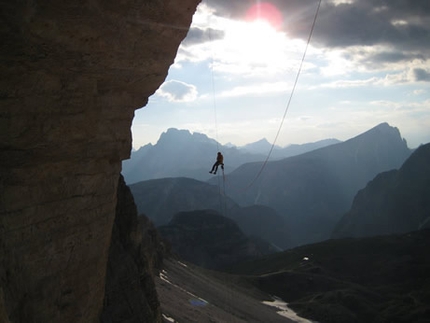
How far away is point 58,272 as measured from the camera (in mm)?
9461

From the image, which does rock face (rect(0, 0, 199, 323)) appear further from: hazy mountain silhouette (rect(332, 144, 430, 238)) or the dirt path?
hazy mountain silhouette (rect(332, 144, 430, 238))

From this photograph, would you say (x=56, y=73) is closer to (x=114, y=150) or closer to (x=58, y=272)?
(x=114, y=150)

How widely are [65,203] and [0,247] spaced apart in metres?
1.83

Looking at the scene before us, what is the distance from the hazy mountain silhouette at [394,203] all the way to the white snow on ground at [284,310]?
10395 cm

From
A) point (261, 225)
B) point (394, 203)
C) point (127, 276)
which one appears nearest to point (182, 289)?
point (127, 276)

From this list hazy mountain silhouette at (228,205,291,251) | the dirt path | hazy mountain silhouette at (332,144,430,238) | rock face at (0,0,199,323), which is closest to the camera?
rock face at (0,0,199,323)

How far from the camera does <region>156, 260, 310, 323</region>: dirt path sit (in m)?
36.8

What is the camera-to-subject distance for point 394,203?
170 metres

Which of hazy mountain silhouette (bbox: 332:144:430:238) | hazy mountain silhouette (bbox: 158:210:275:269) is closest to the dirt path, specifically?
hazy mountain silhouette (bbox: 158:210:275:269)

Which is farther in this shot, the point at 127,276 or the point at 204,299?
the point at 204,299

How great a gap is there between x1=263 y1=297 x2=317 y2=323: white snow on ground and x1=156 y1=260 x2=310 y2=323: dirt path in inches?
61.5

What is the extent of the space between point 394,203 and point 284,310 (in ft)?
425

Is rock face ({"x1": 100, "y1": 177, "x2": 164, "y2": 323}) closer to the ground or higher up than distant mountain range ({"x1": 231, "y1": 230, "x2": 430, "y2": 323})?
higher up

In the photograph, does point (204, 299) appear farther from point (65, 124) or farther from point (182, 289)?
point (65, 124)
